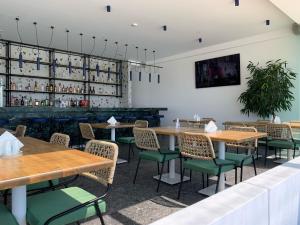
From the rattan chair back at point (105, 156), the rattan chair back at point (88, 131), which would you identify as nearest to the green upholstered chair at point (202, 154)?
the rattan chair back at point (105, 156)

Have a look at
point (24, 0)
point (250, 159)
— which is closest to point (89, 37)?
point (24, 0)

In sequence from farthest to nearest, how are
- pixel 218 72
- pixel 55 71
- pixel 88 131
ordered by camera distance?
pixel 55 71 → pixel 218 72 → pixel 88 131

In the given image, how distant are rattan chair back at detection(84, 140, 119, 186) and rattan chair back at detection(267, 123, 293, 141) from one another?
341 cm

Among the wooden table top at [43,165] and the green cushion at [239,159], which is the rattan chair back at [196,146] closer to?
the green cushion at [239,159]

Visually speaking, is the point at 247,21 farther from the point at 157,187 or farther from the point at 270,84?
the point at 157,187

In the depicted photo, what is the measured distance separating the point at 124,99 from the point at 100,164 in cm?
882

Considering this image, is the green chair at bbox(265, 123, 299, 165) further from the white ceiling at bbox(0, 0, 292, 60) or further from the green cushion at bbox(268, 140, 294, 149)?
the white ceiling at bbox(0, 0, 292, 60)

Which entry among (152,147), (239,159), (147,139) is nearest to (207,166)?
(239,159)

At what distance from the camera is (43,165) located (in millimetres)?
1453

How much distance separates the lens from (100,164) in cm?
150

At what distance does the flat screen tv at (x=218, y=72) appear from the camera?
7297mm

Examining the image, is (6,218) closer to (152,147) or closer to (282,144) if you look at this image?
(152,147)

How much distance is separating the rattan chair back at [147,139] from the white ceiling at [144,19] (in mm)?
2669

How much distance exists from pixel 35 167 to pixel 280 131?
4.13 metres
